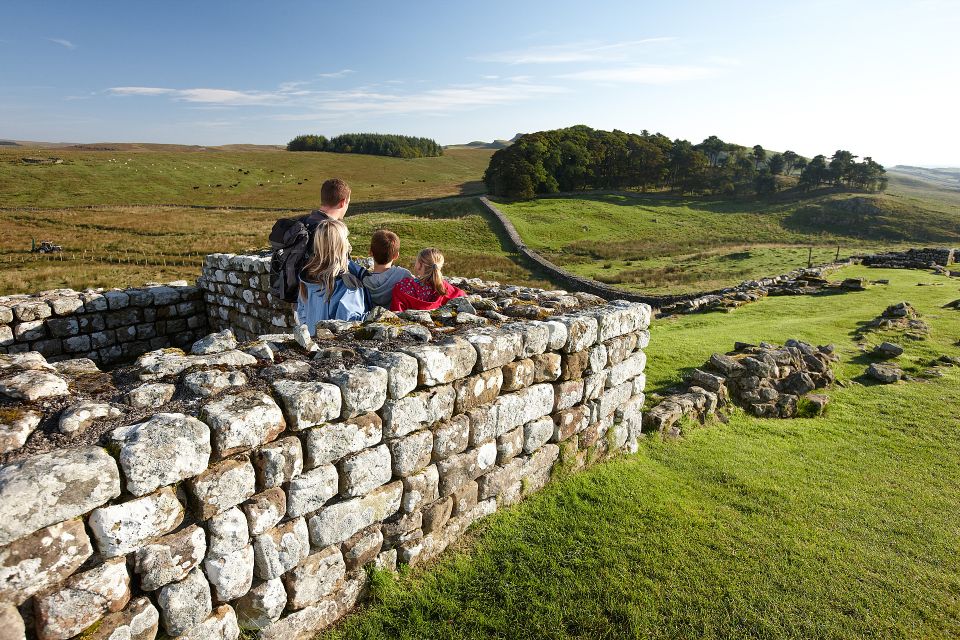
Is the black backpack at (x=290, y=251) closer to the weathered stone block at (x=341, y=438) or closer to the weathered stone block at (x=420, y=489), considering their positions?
the weathered stone block at (x=341, y=438)

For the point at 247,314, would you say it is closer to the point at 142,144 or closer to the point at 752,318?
the point at 752,318

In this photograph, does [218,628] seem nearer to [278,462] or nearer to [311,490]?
[311,490]

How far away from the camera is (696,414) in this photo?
7793 mm

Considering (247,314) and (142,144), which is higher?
(142,144)

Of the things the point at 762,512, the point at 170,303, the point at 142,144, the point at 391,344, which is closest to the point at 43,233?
the point at 170,303

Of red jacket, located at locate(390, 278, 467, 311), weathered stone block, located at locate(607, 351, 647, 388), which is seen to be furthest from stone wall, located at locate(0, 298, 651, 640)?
red jacket, located at locate(390, 278, 467, 311)

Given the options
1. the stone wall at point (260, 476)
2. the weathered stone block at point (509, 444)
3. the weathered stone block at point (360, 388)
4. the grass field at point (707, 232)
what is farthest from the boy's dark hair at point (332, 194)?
the grass field at point (707, 232)

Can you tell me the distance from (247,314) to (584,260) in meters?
34.1

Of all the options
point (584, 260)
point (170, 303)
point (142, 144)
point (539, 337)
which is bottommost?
point (584, 260)

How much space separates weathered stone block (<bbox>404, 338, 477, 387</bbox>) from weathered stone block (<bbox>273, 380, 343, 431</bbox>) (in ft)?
2.50

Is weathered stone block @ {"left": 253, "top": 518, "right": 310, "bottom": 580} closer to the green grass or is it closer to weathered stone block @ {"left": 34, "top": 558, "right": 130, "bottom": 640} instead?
weathered stone block @ {"left": 34, "top": 558, "right": 130, "bottom": 640}

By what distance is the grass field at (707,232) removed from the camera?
34.5m

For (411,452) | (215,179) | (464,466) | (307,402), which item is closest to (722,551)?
(464,466)

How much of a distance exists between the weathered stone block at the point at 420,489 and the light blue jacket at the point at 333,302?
236 cm
